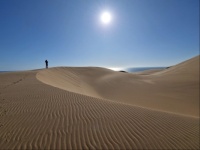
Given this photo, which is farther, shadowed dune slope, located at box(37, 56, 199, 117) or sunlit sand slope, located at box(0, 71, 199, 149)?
shadowed dune slope, located at box(37, 56, 199, 117)

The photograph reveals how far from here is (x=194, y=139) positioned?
4410 mm

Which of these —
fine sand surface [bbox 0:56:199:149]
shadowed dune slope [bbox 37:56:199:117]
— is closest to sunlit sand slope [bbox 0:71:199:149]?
fine sand surface [bbox 0:56:199:149]

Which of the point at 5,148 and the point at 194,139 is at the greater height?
the point at 5,148

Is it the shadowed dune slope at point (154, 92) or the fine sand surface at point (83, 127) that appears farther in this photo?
the shadowed dune slope at point (154, 92)

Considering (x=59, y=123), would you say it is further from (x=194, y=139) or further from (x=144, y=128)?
(x=194, y=139)

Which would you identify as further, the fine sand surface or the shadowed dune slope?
the shadowed dune slope

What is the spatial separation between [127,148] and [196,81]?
17483 millimetres

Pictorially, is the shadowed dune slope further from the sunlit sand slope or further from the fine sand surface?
the sunlit sand slope

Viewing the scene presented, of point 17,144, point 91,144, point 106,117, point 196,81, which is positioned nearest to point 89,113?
point 106,117

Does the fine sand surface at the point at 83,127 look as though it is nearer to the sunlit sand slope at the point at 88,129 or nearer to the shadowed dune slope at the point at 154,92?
the sunlit sand slope at the point at 88,129

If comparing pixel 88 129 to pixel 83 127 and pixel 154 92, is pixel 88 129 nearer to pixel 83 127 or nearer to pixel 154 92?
pixel 83 127

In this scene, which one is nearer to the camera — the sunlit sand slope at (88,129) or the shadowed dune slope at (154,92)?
the sunlit sand slope at (88,129)

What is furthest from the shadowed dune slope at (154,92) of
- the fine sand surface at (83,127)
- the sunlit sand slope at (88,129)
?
the sunlit sand slope at (88,129)

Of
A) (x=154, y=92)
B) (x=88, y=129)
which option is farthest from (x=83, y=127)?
(x=154, y=92)
